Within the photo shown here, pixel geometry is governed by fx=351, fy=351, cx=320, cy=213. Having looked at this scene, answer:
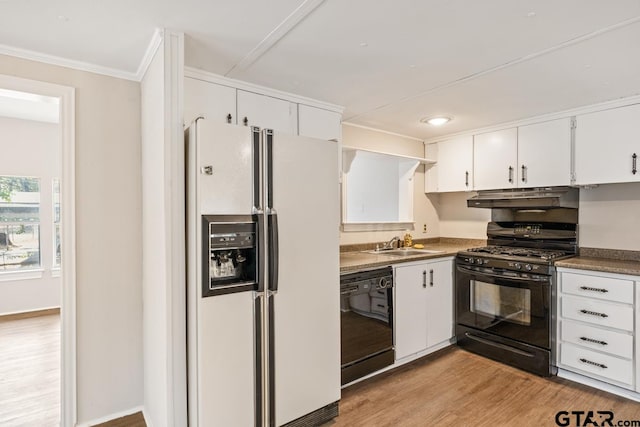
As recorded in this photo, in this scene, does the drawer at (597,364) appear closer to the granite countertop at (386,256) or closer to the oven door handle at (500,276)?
the oven door handle at (500,276)

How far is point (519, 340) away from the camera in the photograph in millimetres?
3113

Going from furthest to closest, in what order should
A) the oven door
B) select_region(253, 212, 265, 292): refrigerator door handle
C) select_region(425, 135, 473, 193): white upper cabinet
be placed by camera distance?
select_region(425, 135, 473, 193): white upper cabinet, the oven door, select_region(253, 212, 265, 292): refrigerator door handle

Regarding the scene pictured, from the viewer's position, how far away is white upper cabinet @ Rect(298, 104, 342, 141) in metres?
2.90

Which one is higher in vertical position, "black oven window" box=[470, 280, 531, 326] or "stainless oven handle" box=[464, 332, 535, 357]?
"black oven window" box=[470, 280, 531, 326]

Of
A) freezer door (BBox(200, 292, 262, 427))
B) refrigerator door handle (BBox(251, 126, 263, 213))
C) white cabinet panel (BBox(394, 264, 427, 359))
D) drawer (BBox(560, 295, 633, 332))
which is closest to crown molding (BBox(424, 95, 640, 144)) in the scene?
drawer (BBox(560, 295, 633, 332))

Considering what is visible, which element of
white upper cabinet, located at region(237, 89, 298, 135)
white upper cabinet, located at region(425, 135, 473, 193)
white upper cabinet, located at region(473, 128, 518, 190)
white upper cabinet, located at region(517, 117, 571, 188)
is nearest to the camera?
white upper cabinet, located at region(237, 89, 298, 135)

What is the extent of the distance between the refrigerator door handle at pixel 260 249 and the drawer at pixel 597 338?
259cm

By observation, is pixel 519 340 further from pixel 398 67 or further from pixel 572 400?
pixel 398 67

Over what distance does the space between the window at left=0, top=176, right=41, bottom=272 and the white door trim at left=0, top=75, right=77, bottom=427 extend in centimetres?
354

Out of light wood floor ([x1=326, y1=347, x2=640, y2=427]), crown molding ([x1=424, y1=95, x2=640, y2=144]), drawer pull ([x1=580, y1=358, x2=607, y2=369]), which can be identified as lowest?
light wood floor ([x1=326, y1=347, x2=640, y2=427])

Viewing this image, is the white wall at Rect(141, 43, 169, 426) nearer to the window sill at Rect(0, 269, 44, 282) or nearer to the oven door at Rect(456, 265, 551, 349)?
the oven door at Rect(456, 265, 551, 349)

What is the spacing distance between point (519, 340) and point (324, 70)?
2818 millimetres

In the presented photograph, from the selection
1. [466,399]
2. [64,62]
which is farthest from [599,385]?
[64,62]

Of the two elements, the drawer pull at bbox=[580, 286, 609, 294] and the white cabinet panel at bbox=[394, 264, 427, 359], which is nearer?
the drawer pull at bbox=[580, 286, 609, 294]
